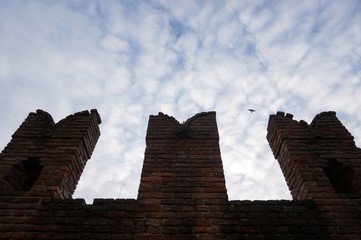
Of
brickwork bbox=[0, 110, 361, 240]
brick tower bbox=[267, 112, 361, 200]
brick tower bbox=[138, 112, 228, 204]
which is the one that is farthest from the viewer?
brick tower bbox=[267, 112, 361, 200]

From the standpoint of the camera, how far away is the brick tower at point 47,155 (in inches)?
132

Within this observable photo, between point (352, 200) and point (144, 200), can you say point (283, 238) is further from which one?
point (144, 200)

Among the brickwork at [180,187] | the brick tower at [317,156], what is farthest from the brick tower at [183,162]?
the brick tower at [317,156]

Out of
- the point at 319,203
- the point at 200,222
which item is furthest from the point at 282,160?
the point at 200,222

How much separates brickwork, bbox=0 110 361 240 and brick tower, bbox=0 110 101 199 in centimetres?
1

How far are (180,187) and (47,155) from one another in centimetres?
168

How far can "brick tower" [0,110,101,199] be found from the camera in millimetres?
3354

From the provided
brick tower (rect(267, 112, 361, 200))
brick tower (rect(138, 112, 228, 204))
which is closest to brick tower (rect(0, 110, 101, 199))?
brick tower (rect(138, 112, 228, 204))

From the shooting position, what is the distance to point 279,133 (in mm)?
4016

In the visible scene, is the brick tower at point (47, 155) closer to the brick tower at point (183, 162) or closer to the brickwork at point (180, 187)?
the brickwork at point (180, 187)

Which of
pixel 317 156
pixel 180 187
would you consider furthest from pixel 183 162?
pixel 317 156

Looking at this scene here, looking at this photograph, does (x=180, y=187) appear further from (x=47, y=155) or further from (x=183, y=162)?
(x=47, y=155)

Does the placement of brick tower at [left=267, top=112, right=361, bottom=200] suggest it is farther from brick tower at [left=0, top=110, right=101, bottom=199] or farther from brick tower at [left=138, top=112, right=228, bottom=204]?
brick tower at [left=0, top=110, right=101, bottom=199]

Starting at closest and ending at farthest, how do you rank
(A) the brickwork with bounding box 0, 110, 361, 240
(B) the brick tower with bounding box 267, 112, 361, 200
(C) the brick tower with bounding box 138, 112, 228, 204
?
(A) the brickwork with bounding box 0, 110, 361, 240 < (C) the brick tower with bounding box 138, 112, 228, 204 < (B) the brick tower with bounding box 267, 112, 361, 200
